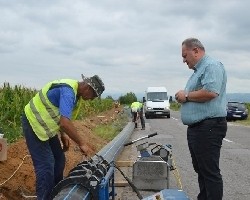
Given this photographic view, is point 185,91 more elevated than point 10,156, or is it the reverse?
point 185,91

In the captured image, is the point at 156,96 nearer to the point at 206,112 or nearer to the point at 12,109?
the point at 12,109

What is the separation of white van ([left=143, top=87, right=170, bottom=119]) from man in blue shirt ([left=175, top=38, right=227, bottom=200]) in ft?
101

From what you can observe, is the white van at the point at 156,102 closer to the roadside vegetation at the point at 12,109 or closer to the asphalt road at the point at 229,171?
the roadside vegetation at the point at 12,109

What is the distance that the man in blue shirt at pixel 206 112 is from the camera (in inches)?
193

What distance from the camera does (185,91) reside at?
17.0 ft

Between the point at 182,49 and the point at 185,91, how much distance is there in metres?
0.47

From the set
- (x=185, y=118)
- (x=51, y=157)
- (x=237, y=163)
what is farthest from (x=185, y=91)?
(x=237, y=163)

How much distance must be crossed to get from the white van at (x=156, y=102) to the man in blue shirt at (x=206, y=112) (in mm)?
30907

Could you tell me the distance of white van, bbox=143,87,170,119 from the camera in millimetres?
36062

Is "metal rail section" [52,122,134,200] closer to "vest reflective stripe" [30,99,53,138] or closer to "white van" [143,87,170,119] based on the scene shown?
"vest reflective stripe" [30,99,53,138]

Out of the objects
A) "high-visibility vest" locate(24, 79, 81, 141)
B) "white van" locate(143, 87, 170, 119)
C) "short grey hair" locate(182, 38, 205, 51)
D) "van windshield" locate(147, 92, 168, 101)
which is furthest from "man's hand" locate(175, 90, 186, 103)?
"van windshield" locate(147, 92, 168, 101)

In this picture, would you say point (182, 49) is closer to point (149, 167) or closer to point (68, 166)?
point (149, 167)

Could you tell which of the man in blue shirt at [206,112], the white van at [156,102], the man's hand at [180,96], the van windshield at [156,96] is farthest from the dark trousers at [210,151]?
the van windshield at [156,96]

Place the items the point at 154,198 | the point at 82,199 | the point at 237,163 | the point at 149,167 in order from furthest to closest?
the point at 237,163
the point at 149,167
the point at 154,198
the point at 82,199
